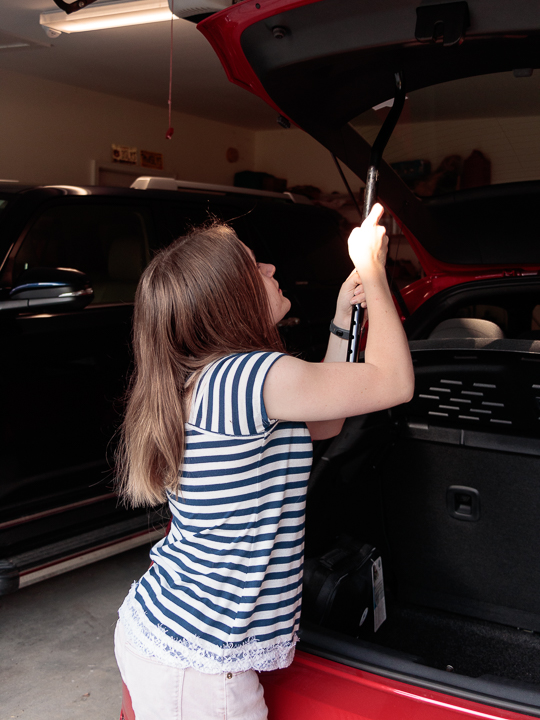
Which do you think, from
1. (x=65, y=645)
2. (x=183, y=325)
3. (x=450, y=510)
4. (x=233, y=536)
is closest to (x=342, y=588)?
(x=450, y=510)

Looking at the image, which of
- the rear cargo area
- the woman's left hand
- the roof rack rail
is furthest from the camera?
the roof rack rail

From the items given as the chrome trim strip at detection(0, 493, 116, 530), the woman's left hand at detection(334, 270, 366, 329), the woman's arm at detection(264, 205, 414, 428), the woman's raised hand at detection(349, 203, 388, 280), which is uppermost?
the woman's raised hand at detection(349, 203, 388, 280)

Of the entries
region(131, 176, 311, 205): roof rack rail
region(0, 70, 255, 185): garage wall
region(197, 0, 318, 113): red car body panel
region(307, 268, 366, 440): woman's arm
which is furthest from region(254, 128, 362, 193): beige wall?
region(307, 268, 366, 440): woman's arm

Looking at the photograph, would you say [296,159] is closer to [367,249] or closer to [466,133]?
[466,133]

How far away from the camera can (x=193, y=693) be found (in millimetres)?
1074

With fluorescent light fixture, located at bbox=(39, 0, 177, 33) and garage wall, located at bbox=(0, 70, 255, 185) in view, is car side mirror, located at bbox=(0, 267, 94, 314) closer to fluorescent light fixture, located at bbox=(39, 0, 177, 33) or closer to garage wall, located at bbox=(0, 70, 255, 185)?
fluorescent light fixture, located at bbox=(39, 0, 177, 33)

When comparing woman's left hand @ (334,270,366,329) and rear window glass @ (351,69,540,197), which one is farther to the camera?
rear window glass @ (351,69,540,197)

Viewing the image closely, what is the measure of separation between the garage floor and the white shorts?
4.02ft

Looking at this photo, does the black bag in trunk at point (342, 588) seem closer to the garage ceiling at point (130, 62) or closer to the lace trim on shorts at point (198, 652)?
the lace trim on shorts at point (198, 652)

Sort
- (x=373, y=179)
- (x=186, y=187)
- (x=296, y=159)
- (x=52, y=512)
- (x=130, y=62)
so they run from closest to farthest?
1. (x=373, y=179)
2. (x=52, y=512)
3. (x=186, y=187)
4. (x=130, y=62)
5. (x=296, y=159)

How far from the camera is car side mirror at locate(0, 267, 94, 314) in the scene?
2623 mm

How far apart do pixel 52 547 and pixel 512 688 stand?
196 cm

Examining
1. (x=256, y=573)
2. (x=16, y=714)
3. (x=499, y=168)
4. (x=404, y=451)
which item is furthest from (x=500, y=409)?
(x=16, y=714)

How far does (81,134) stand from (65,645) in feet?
19.8
